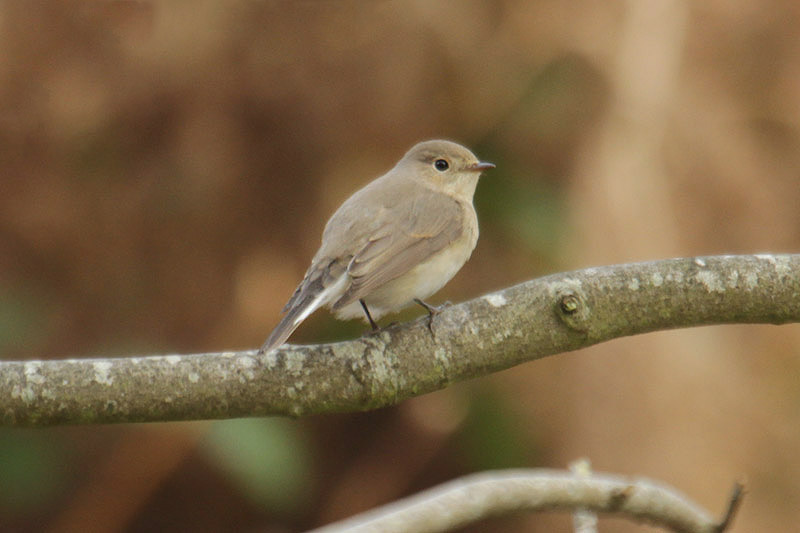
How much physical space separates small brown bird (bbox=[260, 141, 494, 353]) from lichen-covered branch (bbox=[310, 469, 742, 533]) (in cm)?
66

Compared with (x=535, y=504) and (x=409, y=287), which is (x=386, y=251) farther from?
(x=535, y=504)

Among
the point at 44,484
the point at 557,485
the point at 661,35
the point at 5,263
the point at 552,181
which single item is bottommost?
the point at 44,484

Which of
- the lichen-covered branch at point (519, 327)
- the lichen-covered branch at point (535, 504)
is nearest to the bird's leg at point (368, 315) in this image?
the lichen-covered branch at point (519, 327)

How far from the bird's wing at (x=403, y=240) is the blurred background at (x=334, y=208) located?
1.72 meters

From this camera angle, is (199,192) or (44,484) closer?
(44,484)

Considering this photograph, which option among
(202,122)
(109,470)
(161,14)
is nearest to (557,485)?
(109,470)

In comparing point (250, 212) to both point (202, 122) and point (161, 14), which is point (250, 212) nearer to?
point (202, 122)

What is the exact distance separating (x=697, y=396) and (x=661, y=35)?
242 cm

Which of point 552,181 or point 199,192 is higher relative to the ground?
point 552,181

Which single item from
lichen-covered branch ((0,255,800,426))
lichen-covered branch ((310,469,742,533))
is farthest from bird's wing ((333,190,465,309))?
lichen-covered branch ((310,469,742,533))

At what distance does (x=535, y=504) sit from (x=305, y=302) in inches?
39.3

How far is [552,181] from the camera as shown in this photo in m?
6.08

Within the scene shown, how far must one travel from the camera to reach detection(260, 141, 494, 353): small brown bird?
129 inches

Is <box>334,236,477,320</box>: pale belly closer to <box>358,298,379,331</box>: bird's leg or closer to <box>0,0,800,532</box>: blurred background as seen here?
<box>358,298,379,331</box>: bird's leg
